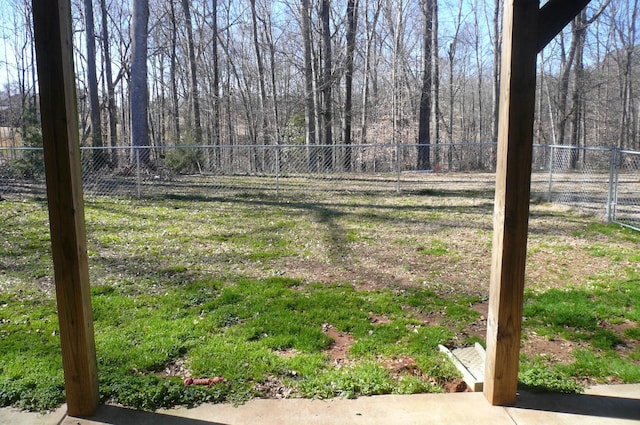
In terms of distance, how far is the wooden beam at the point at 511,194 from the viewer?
7.29 ft

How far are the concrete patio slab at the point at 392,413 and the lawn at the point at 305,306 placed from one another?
11cm

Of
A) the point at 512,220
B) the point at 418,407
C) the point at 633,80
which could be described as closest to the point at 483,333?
the point at 418,407

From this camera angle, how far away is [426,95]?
64.5ft

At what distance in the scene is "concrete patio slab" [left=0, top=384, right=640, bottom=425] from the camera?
235 centimetres

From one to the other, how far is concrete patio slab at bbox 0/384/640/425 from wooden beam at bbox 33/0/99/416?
0.23m

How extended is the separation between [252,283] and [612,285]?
3.48m

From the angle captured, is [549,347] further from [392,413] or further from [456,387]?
[392,413]

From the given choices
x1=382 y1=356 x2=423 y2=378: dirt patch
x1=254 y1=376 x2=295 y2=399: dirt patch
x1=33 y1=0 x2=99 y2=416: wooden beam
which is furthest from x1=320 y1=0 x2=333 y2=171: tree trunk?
x1=33 y1=0 x2=99 y2=416: wooden beam

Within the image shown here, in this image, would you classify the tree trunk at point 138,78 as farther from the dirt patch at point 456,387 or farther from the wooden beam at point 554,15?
the wooden beam at point 554,15

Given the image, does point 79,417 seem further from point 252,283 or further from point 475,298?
point 475,298

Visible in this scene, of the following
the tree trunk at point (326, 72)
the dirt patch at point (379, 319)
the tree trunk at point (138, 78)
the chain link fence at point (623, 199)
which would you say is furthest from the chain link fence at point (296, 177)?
the dirt patch at point (379, 319)

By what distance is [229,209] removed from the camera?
937 centimetres

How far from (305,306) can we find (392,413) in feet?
5.76

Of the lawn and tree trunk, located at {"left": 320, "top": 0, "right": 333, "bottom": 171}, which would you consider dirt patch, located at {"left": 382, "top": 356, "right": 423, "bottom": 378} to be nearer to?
the lawn
